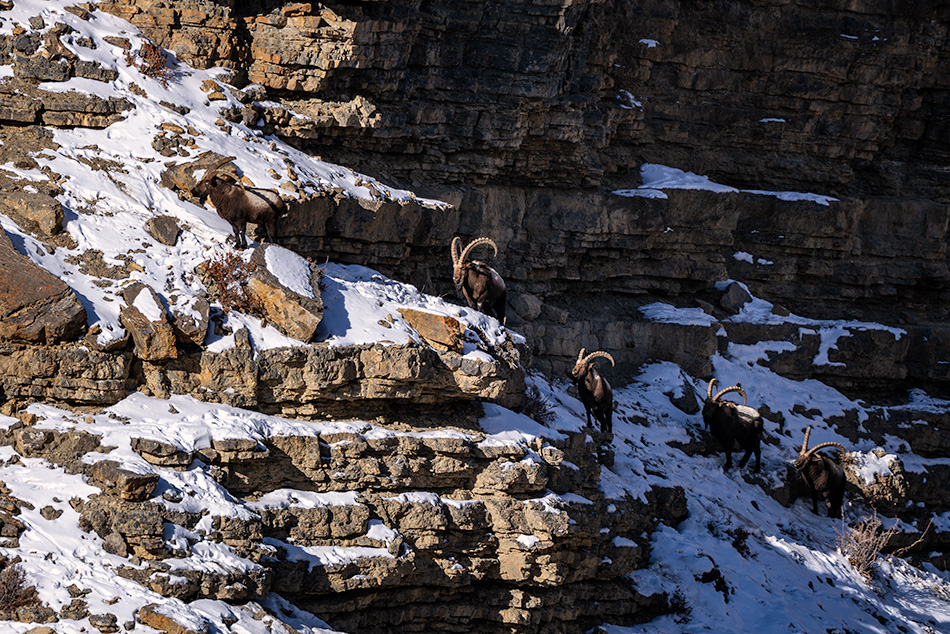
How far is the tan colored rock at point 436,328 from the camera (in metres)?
15.1

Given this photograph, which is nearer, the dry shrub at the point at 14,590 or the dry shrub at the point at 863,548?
the dry shrub at the point at 14,590

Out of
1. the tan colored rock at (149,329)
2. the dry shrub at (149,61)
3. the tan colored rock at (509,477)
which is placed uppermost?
the dry shrub at (149,61)

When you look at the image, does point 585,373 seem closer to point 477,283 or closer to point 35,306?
point 477,283

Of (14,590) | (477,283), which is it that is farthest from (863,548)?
(14,590)

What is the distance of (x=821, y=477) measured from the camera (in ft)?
73.9

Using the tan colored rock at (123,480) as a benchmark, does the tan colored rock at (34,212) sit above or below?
above

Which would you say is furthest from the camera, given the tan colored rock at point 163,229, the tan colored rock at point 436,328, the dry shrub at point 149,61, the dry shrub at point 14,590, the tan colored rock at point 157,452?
the dry shrub at point 149,61

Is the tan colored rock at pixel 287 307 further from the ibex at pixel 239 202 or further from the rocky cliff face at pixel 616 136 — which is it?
the rocky cliff face at pixel 616 136

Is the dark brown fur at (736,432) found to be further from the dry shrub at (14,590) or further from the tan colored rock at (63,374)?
the dry shrub at (14,590)

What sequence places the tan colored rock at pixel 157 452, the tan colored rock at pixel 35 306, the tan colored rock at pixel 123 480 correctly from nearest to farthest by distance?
the tan colored rock at pixel 123 480 < the tan colored rock at pixel 157 452 < the tan colored rock at pixel 35 306

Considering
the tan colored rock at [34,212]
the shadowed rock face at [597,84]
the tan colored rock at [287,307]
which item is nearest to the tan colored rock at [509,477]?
the tan colored rock at [287,307]

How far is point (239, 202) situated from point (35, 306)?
3776 millimetres

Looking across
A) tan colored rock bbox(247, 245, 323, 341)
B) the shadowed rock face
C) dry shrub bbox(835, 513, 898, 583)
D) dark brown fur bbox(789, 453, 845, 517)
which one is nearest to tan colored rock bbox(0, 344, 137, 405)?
tan colored rock bbox(247, 245, 323, 341)

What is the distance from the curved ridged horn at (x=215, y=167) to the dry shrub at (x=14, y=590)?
23.7ft
